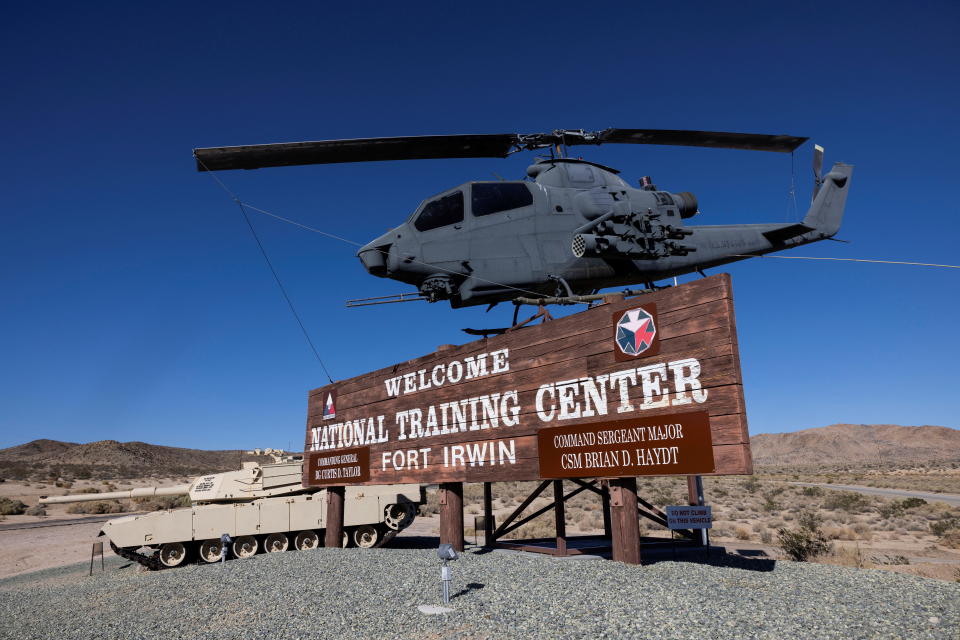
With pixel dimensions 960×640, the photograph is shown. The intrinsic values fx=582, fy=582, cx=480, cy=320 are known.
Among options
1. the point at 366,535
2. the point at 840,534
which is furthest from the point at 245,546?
the point at 840,534

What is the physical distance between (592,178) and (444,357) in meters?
4.56

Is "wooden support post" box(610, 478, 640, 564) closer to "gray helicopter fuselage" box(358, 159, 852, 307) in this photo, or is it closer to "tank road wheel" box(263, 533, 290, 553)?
"gray helicopter fuselage" box(358, 159, 852, 307)

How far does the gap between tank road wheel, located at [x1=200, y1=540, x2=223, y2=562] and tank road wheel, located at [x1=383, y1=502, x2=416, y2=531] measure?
17.5 ft

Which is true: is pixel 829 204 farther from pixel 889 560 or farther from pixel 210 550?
pixel 210 550

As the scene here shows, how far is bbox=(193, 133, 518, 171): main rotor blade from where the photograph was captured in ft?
31.0

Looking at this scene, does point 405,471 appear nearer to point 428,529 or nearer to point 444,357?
point 444,357

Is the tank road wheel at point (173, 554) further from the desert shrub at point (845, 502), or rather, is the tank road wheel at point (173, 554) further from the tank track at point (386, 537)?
the desert shrub at point (845, 502)

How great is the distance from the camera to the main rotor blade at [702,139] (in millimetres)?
11508

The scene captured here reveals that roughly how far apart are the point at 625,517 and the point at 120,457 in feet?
350

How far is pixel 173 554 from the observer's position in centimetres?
1812

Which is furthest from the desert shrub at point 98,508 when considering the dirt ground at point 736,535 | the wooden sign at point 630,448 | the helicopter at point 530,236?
the wooden sign at point 630,448

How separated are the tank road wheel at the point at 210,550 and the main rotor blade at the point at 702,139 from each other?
55.0 feet

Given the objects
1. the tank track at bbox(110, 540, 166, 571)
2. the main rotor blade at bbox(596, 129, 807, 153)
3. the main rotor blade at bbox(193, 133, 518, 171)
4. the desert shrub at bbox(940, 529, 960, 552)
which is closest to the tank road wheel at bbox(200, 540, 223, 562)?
the tank track at bbox(110, 540, 166, 571)

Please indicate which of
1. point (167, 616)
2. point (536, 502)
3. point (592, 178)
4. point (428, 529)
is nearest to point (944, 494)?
point (536, 502)
